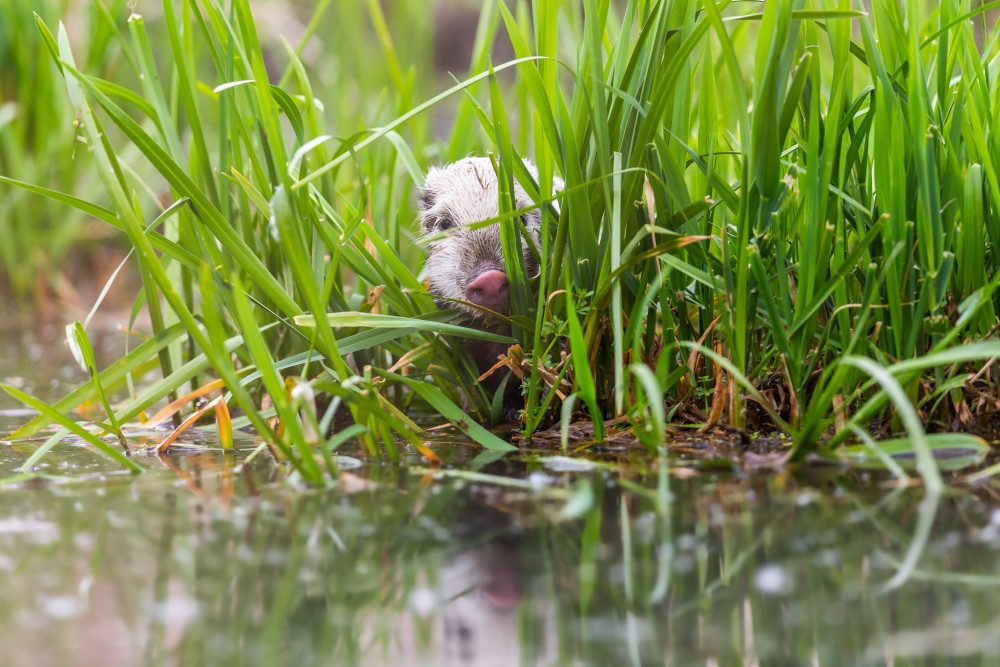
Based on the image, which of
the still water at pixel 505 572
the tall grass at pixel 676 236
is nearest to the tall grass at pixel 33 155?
the tall grass at pixel 676 236

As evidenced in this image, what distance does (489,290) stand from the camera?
199 cm

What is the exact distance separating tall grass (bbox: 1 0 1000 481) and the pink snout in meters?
0.05

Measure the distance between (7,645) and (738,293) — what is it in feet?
3.67

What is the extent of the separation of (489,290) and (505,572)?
3.03ft

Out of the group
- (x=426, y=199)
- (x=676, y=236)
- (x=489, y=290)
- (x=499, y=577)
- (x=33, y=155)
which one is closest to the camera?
(x=499, y=577)

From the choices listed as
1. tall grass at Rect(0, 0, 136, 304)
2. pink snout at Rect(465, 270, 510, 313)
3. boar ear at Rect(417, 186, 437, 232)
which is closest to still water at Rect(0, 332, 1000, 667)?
pink snout at Rect(465, 270, 510, 313)

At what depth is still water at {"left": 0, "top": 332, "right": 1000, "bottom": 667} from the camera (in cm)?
97

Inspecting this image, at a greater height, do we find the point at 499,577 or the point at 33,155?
the point at 33,155

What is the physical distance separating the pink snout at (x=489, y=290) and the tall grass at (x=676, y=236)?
48mm

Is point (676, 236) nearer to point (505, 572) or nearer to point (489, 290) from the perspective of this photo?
point (489, 290)

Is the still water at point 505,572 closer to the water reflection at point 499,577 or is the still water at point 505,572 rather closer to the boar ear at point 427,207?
the water reflection at point 499,577

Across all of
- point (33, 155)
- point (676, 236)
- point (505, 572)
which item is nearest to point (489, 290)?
point (676, 236)

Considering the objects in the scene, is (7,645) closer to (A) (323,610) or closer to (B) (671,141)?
(A) (323,610)

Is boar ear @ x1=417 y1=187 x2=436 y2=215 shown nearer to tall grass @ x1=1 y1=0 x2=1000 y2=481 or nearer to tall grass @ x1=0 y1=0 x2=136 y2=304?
tall grass @ x1=1 y1=0 x2=1000 y2=481
